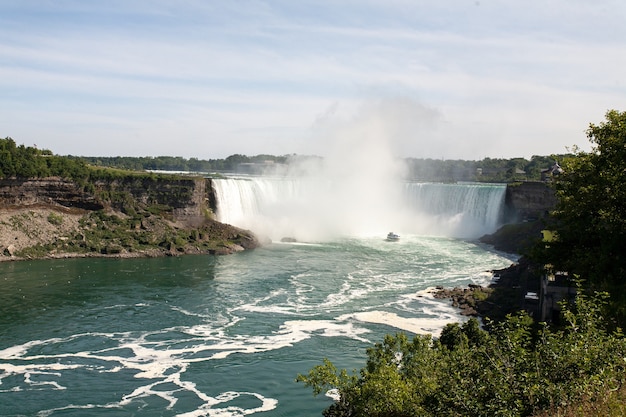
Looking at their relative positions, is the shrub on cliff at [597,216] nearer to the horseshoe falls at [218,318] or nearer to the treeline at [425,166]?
the horseshoe falls at [218,318]

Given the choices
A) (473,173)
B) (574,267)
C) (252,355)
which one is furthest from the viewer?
(473,173)

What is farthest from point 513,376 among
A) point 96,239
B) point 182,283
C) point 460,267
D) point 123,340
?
point 96,239

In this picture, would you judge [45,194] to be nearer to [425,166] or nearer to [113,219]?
[113,219]

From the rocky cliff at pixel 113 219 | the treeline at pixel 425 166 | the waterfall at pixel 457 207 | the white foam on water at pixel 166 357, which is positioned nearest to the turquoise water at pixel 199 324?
the white foam on water at pixel 166 357

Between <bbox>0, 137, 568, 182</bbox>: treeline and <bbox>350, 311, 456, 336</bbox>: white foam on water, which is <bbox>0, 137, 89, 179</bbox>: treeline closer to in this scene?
<bbox>0, 137, 568, 182</bbox>: treeline

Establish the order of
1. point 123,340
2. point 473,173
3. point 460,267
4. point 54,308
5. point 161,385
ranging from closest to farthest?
point 161,385, point 123,340, point 54,308, point 460,267, point 473,173

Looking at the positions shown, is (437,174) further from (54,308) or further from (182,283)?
(54,308)
